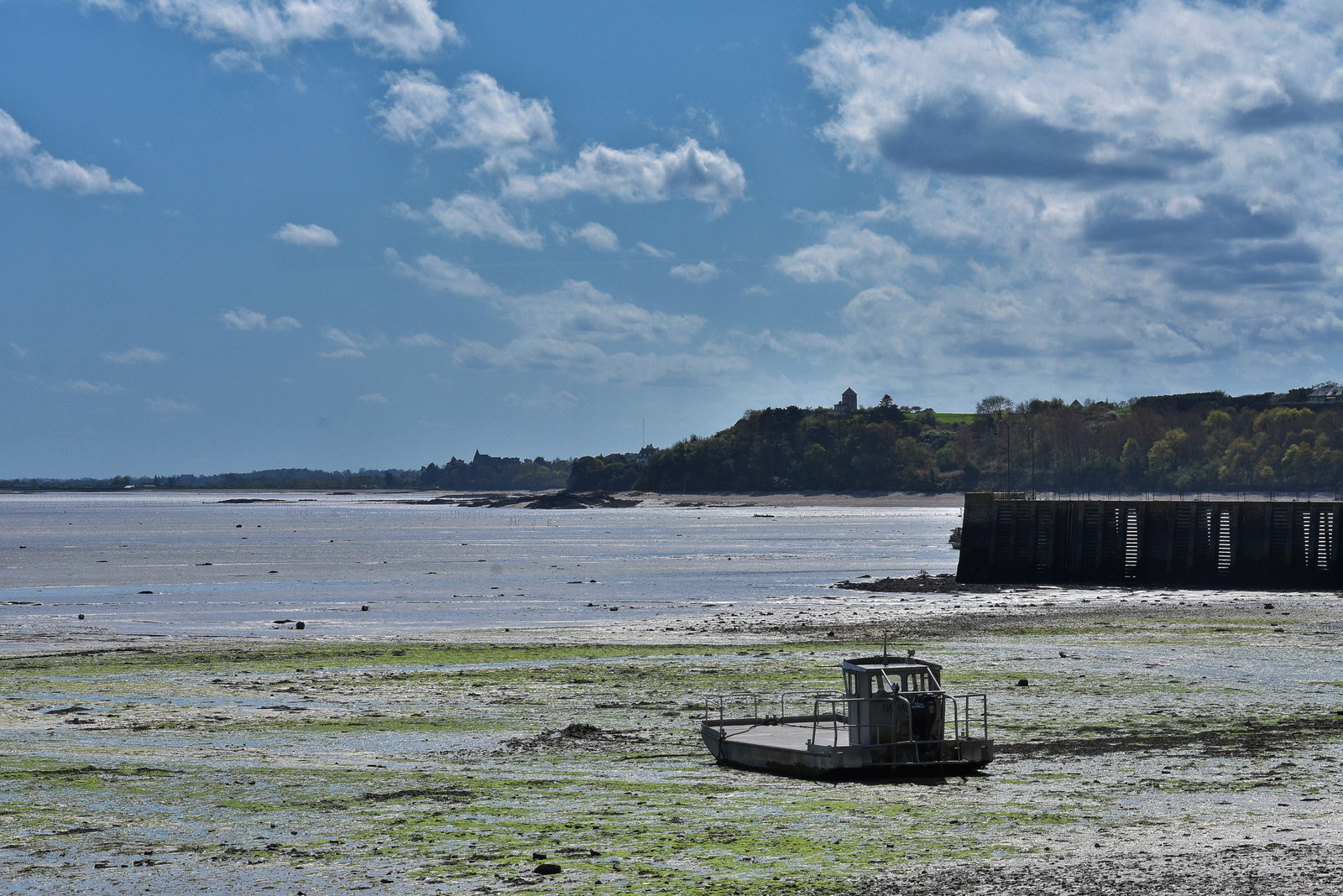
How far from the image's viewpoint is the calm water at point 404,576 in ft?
184

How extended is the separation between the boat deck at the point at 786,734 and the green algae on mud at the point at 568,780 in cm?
80

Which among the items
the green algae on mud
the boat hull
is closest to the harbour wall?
the green algae on mud

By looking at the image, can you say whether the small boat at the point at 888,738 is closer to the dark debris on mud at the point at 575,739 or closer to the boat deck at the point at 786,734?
the boat deck at the point at 786,734

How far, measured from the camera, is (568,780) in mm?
22828

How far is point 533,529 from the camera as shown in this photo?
184375 mm

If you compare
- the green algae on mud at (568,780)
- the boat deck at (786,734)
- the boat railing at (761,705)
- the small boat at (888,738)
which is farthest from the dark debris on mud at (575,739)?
the small boat at (888,738)

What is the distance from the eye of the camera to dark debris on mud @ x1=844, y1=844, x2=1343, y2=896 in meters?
15.6

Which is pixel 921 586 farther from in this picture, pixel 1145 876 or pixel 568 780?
pixel 1145 876

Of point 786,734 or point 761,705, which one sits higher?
point 786,734

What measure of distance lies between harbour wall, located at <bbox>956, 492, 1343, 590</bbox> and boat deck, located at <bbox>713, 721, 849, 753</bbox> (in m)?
47.0

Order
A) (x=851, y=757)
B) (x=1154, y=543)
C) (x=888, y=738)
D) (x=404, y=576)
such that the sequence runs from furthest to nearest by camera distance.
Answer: (x=404, y=576) → (x=1154, y=543) → (x=888, y=738) → (x=851, y=757)

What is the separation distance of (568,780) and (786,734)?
4404mm

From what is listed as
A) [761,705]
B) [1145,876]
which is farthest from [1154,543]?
[1145,876]

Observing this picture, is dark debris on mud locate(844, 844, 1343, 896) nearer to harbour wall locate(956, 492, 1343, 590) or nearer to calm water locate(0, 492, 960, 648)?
calm water locate(0, 492, 960, 648)
